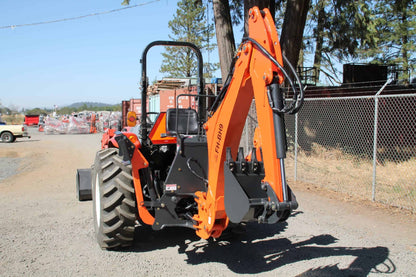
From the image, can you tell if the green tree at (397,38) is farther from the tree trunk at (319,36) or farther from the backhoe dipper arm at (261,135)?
the backhoe dipper arm at (261,135)

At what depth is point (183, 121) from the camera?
5.02 m

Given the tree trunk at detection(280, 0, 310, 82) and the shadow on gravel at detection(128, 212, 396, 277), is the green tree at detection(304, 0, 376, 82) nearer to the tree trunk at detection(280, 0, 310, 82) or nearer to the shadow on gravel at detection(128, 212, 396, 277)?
the tree trunk at detection(280, 0, 310, 82)

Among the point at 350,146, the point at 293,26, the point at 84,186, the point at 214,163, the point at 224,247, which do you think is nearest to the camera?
the point at 214,163

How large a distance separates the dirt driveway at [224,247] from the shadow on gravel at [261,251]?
0.01m

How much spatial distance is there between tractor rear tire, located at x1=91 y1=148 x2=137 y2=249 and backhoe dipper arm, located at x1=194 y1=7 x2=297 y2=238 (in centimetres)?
92

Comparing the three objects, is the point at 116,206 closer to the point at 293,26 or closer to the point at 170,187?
the point at 170,187

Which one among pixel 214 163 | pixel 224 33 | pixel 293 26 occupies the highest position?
pixel 293 26

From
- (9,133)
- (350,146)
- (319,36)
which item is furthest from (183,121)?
(9,133)

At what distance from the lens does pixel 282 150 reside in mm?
3045

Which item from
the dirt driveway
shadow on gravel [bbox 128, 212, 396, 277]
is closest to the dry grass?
the dirt driveway

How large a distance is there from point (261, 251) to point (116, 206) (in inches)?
78.2

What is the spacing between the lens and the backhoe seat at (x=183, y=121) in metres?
4.83

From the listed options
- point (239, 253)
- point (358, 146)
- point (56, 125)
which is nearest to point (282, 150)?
point (239, 253)

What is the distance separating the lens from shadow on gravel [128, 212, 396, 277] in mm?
4262
